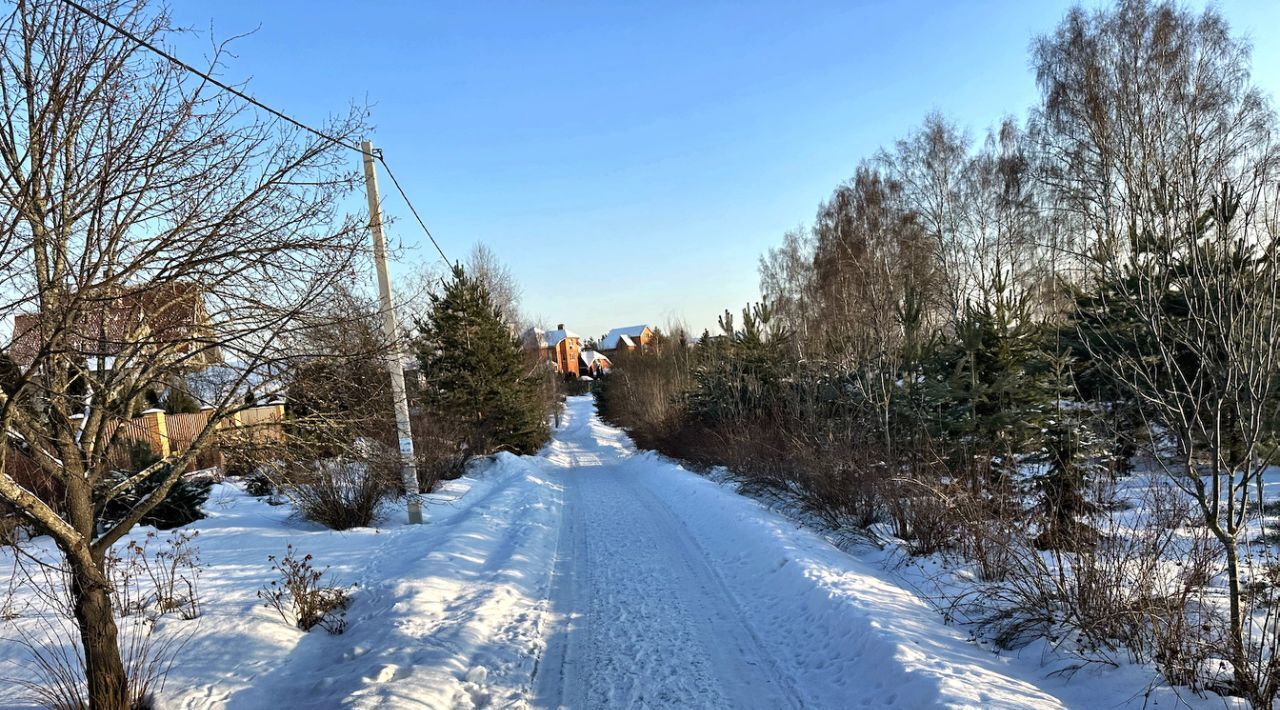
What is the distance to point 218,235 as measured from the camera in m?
3.53

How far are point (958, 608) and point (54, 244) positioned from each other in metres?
6.69

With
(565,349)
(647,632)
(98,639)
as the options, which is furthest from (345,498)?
(565,349)

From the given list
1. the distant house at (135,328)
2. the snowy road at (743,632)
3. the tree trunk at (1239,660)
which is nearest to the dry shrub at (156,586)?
the distant house at (135,328)

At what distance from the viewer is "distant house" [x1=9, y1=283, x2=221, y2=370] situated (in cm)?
313

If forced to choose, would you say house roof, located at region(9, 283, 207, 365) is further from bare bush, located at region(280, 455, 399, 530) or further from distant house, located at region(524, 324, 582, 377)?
distant house, located at region(524, 324, 582, 377)

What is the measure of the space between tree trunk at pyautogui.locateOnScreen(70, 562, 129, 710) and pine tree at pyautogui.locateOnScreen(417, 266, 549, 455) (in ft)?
47.9

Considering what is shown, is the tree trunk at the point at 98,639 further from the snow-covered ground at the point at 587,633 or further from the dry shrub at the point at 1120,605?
the dry shrub at the point at 1120,605

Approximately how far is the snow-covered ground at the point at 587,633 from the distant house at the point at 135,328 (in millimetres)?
2500

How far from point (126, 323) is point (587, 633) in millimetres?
4149

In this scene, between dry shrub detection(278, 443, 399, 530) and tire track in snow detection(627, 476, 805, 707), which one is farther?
dry shrub detection(278, 443, 399, 530)

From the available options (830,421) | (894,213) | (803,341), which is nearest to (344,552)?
(830,421)

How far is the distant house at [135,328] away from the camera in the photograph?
123 inches

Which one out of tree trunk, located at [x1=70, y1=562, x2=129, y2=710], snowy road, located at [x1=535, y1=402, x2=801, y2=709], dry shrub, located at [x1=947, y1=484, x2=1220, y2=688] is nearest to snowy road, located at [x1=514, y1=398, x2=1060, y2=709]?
snowy road, located at [x1=535, y1=402, x2=801, y2=709]

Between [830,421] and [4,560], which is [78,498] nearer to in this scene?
[4,560]
